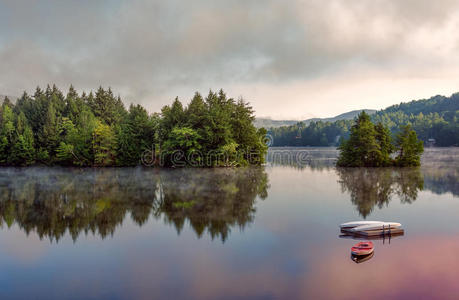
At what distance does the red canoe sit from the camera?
1222cm

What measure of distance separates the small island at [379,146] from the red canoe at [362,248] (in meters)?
35.1

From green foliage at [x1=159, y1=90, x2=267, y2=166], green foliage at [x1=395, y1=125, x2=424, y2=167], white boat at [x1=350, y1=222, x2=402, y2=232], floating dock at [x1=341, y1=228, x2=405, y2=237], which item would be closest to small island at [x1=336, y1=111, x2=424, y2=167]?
green foliage at [x1=395, y1=125, x2=424, y2=167]

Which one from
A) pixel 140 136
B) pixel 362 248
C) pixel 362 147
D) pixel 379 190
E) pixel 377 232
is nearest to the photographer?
pixel 362 248

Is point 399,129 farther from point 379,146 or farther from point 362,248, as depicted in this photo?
point 362,248

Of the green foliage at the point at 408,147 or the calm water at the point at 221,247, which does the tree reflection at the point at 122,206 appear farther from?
the green foliage at the point at 408,147

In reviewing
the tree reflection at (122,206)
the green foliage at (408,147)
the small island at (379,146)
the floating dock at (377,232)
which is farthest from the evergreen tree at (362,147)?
the floating dock at (377,232)

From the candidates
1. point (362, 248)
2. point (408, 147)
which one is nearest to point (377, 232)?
point (362, 248)

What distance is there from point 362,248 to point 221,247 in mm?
5651

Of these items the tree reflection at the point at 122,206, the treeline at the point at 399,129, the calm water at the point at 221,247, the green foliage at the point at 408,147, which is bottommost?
the calm water at the point at 221,247

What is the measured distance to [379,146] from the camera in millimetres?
45906

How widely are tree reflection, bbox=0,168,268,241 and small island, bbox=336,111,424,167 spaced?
21.9 m

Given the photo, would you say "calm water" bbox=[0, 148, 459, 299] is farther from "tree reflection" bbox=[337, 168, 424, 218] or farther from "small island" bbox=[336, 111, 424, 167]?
"small island" bbox=[336, 111, 424, 167]

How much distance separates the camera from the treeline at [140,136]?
1891 inches

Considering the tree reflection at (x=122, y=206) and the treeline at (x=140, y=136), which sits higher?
the treeline at (x=140, y=136)
